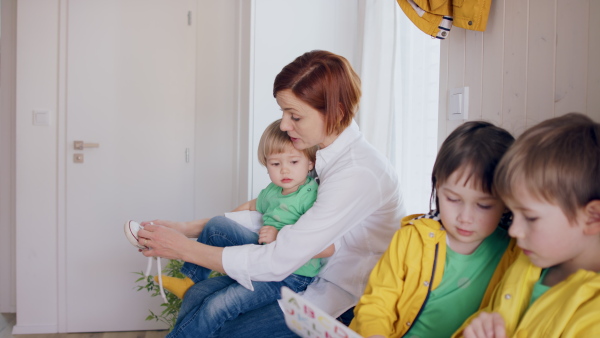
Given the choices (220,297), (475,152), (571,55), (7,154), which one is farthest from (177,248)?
(7,154)

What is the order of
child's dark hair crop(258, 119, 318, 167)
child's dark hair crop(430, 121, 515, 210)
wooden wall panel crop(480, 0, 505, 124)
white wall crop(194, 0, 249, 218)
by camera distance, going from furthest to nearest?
white wall crop(194, 0, 249, 218) → child's dark hair crop(258, 119, 318, 167) → wooden wall panel crop(480, 0, 505, 124) → child's dark hair crop(430, 121, 515, 210)

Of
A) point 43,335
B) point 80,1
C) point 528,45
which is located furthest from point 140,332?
point 528,45

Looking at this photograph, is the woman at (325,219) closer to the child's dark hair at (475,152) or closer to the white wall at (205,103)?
the child's dark hair at (475,152)

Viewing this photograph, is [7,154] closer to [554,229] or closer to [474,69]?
[474,69]

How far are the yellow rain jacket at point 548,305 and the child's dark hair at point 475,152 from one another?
0.17m

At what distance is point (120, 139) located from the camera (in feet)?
10.4

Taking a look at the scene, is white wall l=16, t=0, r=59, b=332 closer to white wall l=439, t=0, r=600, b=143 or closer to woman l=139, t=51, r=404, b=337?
woman l=139, t=51, r=404, b=337

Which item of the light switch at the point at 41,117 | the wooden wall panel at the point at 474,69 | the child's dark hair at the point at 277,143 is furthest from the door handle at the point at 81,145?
the wooden wall panel at the point at 474,69

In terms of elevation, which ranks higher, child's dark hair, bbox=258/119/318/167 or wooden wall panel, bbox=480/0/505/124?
wooden wall panel, bbox=480/0/505/124

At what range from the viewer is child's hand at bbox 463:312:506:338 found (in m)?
0.89

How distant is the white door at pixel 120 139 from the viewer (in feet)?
10.2

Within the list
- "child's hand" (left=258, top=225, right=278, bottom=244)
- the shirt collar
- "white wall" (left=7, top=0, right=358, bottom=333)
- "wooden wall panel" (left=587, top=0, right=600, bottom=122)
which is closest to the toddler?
"child's hand" (left=258, top=225, right=278, bottom=244)

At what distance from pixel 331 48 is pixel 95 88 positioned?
4.51 ft

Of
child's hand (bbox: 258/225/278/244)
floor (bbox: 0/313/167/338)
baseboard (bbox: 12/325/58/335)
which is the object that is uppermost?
child's hand (bbox: 258/225/278/244)
